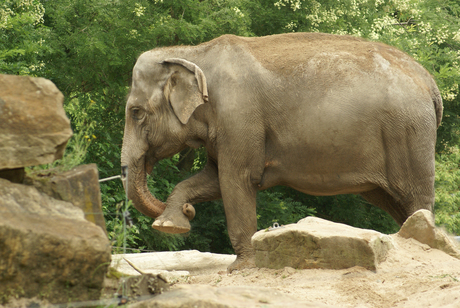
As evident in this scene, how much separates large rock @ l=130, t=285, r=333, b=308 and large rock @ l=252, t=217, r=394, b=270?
1.80 m

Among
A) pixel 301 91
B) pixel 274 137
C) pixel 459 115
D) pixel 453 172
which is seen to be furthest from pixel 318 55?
pixel 453 172

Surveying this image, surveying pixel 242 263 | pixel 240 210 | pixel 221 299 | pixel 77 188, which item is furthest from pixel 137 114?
pixel 221 299

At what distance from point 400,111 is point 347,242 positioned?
187 centimetres

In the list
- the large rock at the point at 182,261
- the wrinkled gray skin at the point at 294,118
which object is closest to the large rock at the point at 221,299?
the wrinkled gray skin at the point at 294,118

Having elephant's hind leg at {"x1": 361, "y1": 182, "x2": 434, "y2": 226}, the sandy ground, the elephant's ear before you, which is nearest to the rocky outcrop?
the sandy ground

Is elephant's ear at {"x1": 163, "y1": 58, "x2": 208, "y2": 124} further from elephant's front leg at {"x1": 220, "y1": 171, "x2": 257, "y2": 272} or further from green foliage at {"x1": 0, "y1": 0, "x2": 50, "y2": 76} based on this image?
green foliage at {"x1": 0, "y1": 0, "x2": 50, "y2": 76}

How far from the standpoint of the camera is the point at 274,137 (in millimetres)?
7426

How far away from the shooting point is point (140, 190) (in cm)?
788

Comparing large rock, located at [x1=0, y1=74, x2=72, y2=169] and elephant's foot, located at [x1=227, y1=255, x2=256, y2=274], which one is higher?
large rock, located at [x1=0, y1=74, x2=72, y2=169]

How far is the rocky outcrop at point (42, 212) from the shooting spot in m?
3.55

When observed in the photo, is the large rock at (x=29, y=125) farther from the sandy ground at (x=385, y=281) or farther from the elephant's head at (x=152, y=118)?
the elephant's head at (x=152, y=118)

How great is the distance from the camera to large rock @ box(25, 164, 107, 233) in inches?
161

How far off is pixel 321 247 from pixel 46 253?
3161mm

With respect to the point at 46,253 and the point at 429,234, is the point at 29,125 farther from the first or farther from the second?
the point at 429,234
